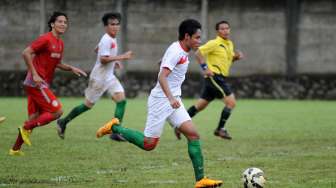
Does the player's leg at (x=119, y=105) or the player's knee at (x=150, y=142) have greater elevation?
the player's knee at (x=150, y=142)

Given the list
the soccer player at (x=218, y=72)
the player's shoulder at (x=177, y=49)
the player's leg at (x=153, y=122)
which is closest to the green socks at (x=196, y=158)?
the player's leg at (x=153, y=122)

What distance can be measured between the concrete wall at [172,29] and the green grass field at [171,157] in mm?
10814

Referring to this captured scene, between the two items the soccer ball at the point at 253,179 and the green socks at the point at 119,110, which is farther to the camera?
the green socks at the point at 119,110

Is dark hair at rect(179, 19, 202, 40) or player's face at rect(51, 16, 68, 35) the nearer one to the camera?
dark hair at rect(179, 19, 202, 40)

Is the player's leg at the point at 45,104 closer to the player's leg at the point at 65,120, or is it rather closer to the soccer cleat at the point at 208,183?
the player's leg at the point at 65,120

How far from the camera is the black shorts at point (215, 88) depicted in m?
14.7

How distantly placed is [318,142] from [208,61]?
2671 millimetres

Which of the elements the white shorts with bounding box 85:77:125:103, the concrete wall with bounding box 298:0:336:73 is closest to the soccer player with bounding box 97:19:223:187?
the white shorts with bounding box 85:77:125:103

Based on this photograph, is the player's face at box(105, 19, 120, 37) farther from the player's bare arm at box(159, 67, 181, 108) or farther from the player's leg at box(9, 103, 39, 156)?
the player's bare arm at box(159, 67, 181, 108)

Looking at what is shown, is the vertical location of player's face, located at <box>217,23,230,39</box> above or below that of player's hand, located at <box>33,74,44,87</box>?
above

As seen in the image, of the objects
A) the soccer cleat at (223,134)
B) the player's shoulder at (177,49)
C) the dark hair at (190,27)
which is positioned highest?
the dark hair at (190,27)

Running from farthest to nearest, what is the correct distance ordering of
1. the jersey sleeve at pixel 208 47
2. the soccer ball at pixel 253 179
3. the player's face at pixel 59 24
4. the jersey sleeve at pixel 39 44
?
the jersey sleeve at pixel 208 47 → the player's face at pixel 59 24 → the jersey sleeve at pixel 39 44 → the soccer ball at pixel 253 179

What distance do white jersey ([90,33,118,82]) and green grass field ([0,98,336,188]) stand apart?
3.50 ft

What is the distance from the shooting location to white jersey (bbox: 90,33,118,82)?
14.1 meters
